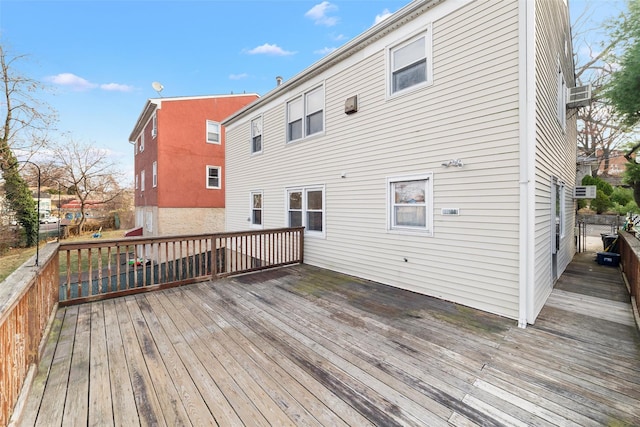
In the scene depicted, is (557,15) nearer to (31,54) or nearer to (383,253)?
(383,253)

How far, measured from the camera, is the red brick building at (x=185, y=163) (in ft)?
40.0

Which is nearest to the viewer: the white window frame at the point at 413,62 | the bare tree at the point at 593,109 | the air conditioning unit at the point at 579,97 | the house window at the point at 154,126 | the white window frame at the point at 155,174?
the white window frame at the point at 413,62

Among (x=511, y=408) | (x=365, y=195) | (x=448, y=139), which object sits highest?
(x=448, y=139)

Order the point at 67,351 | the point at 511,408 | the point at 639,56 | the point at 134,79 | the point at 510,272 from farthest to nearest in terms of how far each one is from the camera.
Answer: the point at 134,79 → the point at 639,56 → the point at 510,272 → the point at 67,351 → the point at 511,408

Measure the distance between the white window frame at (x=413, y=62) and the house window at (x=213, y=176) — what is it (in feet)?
36.4

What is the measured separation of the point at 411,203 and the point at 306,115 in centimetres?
378

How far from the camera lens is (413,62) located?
14.9 feet

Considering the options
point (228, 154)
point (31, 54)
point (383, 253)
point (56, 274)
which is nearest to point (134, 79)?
point (31, 54)

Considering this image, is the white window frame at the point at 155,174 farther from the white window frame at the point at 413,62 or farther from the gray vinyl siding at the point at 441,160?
the white window frame at the point at 413,62

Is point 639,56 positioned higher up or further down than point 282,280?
higher up

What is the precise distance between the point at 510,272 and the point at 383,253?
2.04 m

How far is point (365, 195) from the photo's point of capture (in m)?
5.33

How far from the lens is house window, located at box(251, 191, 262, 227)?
856 centimetres

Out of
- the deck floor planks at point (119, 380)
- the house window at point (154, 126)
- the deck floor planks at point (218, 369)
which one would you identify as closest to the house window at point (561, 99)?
the deck floor planks at point (218, 369)
